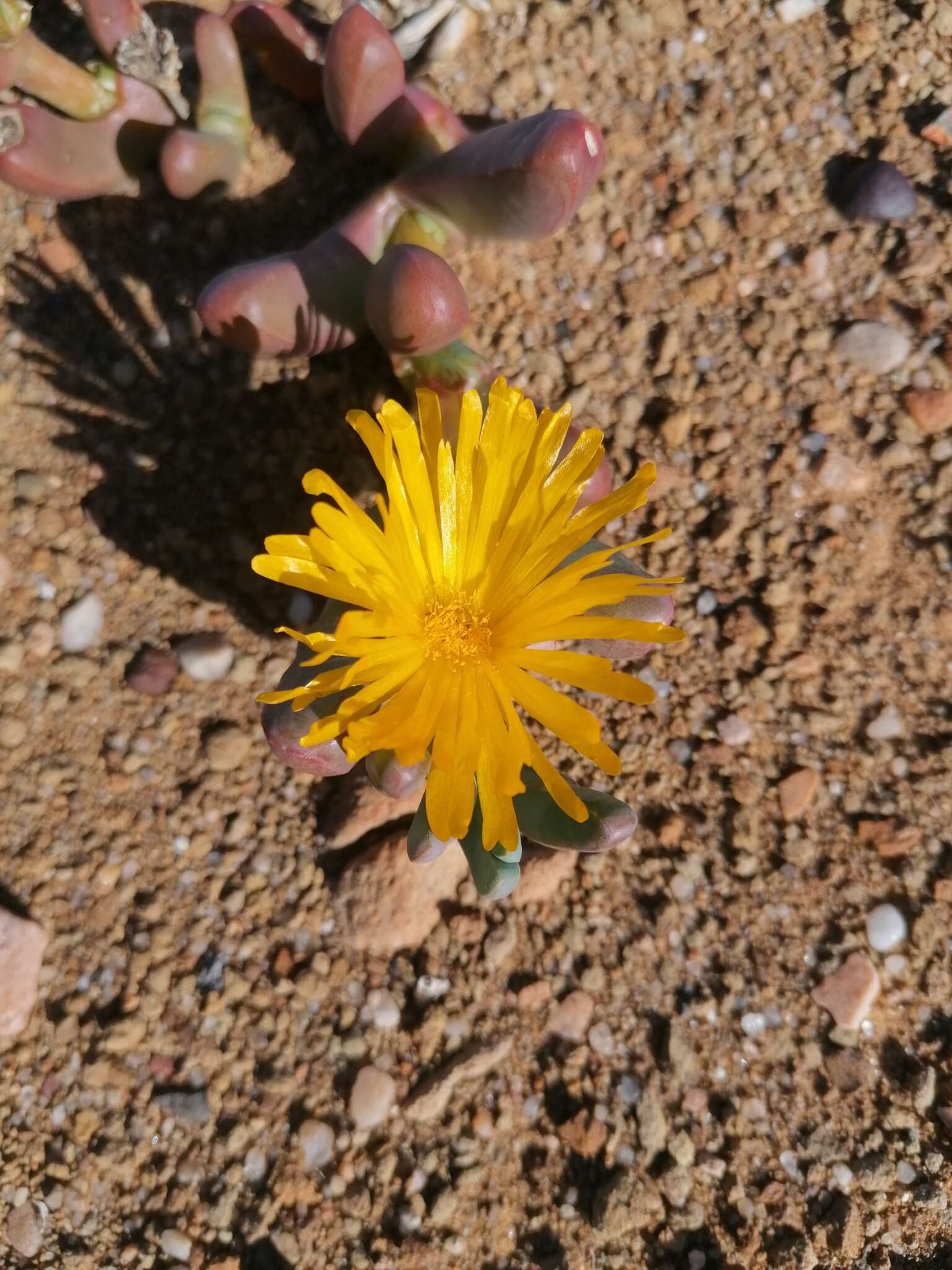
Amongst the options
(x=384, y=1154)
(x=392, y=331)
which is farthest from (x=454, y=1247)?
(x=392, y=331)

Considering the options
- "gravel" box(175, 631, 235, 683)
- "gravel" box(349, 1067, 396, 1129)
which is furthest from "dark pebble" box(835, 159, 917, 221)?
"gravel" box(349, 1067, 396, 1129)

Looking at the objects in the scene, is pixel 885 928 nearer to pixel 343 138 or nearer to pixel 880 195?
pixel 880 195

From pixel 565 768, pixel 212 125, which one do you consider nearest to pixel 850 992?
pixel 565 768

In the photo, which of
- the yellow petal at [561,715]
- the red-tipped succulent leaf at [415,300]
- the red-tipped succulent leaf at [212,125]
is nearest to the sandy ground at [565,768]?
the red-tipped succulent leaf at [212,125]

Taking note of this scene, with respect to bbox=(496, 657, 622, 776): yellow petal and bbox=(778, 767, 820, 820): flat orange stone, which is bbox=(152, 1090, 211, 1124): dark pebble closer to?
bbox=(496, 657, 622, 776): yellow petal

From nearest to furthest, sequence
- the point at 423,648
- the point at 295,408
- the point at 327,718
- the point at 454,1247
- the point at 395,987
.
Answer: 1. the point at 327,718
2. the point at 423,648
3. the point at 454,1247
4. the point at 395,987
5. the point at 295,408

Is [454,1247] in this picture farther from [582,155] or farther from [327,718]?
[582,155]
